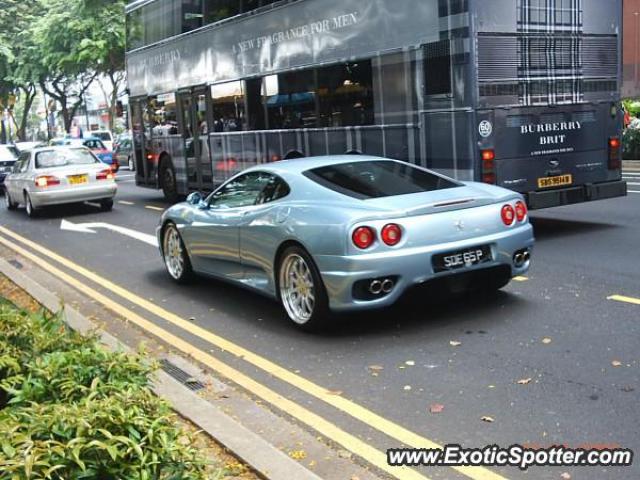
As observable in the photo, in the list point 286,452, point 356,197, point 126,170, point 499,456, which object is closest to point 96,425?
point 286,452

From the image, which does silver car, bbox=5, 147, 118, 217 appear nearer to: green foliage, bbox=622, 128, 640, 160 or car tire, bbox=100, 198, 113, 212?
car tire, bbox=100, 198, 113, 212

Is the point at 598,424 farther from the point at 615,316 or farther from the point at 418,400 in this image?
the point at 615,316

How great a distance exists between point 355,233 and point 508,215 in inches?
58.0

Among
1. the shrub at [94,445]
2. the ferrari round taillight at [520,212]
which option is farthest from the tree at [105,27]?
the shrub at [94,445]

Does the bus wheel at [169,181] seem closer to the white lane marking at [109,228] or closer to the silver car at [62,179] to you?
the silver car at [62,179]

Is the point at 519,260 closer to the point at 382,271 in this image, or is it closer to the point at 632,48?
the point at 382,271

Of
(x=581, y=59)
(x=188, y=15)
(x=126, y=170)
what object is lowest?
(x=126, y=170)

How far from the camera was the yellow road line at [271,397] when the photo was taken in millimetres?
4074

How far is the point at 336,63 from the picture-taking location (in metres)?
11.4

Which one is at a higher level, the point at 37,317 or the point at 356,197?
the point at 356,197

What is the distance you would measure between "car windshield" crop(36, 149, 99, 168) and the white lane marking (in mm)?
1659

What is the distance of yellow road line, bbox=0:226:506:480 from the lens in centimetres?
424

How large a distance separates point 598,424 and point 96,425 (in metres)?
2.73

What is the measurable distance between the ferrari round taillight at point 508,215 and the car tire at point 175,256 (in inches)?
140
